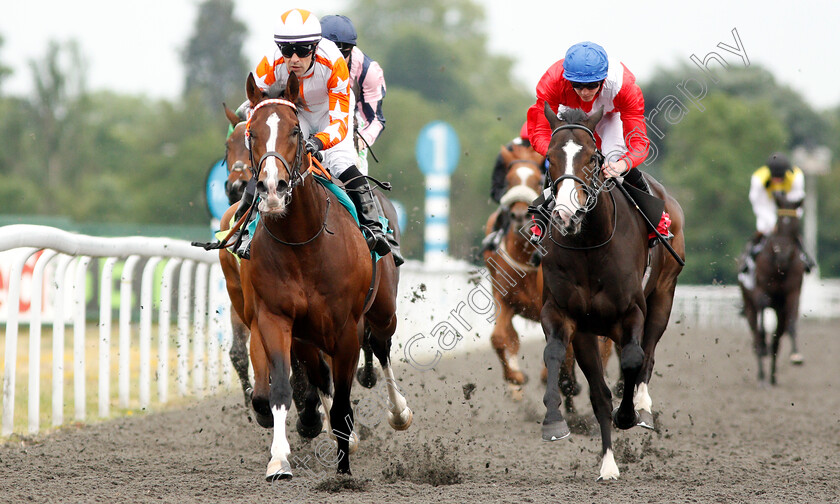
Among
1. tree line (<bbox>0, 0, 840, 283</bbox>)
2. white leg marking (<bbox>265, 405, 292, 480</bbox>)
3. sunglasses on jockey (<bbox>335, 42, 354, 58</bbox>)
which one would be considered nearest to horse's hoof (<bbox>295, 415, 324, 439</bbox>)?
white leg marking (<bbox>265, 405, 292, 480</bbox>)

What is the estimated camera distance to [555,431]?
5.35 meters

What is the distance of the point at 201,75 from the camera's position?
236ft

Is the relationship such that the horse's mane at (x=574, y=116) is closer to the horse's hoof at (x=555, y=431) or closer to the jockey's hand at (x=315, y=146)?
the jockey's hand at (x=315, y=146)

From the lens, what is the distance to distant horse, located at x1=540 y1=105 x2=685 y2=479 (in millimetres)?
5383

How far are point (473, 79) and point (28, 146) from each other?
112 ft

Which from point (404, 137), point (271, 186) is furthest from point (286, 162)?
point (404, 137)

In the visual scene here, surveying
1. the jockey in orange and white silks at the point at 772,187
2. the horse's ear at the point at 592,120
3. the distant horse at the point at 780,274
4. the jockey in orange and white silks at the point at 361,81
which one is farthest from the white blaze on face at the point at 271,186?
the distant horse at the point at 780,274

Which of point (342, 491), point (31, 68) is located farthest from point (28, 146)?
point (342, 491)

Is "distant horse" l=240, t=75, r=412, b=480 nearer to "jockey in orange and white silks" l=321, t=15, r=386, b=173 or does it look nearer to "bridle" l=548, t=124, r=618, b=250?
"bridle" l=548, t=124, r=618, b=250

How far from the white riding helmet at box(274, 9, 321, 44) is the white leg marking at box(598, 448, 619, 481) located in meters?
2.72

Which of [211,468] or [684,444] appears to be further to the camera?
[684,444]

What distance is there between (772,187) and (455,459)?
743 centimetres

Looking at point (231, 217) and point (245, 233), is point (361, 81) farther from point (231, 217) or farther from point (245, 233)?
point (245, 233)

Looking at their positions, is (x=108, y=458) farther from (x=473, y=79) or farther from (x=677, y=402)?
(x=473, y=79)
